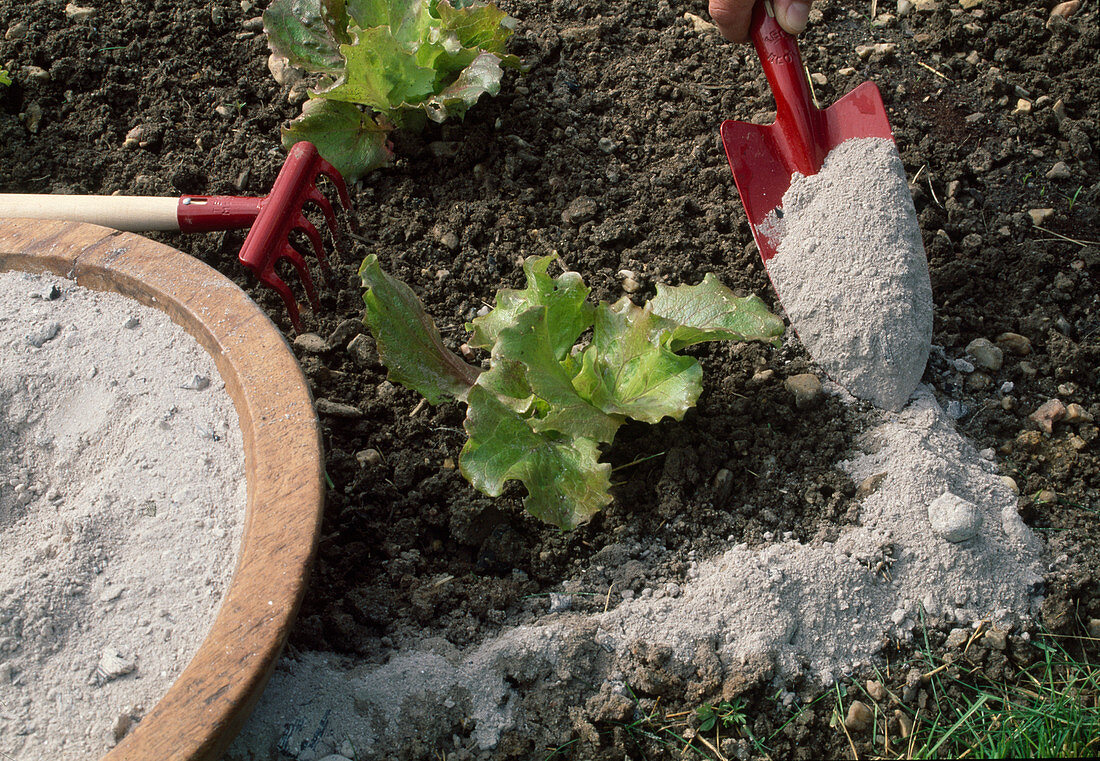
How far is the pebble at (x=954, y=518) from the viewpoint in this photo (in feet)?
5.29

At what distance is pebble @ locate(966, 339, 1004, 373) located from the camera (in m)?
1.94

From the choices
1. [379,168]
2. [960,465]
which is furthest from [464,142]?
[960,465]

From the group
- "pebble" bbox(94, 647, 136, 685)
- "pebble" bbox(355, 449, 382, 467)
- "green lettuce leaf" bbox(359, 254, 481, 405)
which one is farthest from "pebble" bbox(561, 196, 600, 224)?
"pebble" bbox(94, 647, 136, 685)

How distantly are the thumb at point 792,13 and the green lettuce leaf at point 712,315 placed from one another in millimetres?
765

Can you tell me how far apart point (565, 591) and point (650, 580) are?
0.18 metres

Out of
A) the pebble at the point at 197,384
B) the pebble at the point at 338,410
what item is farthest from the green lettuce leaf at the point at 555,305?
the pebble at the point at 197,384

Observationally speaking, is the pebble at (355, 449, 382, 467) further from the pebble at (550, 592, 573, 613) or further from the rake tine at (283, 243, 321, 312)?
the pebble at (550, 592, 573, 613)

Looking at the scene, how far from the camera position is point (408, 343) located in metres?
1.81

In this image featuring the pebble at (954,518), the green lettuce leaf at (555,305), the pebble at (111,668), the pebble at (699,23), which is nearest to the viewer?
the pebble at (111,668)

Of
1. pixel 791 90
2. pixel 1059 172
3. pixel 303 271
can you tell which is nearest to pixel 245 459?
pixel 303 271

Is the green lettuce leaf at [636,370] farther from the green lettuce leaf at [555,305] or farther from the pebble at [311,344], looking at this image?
the pebble at [311,344]

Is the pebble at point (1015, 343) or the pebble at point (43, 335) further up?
the pebble at point (43, 335)

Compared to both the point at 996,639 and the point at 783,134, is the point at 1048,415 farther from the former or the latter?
the point at 783,134

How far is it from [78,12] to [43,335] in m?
1.61
